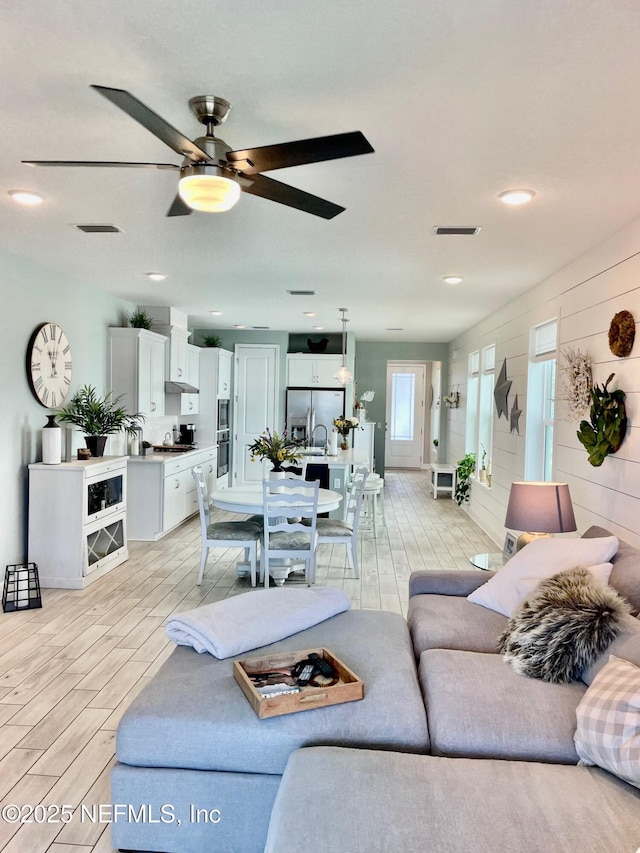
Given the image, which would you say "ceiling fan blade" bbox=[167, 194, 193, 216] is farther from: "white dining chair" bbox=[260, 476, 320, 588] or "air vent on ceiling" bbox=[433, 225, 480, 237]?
"white dining chair" bbox=[260, 476, 320, 588]

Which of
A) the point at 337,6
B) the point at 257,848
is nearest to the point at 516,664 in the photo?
the point at 257,848

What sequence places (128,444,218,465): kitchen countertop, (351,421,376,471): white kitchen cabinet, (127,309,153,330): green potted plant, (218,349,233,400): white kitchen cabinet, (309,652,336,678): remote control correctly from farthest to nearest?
(351,421,376,471): white kitchen cabinet, (218,349,233,400): white kitchen cabinet, (127,309,153,330): green potted plant, (128,444,218,465): kitchen countertop, (309,652,336,678): remote control

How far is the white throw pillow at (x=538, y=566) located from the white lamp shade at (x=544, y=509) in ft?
1.21

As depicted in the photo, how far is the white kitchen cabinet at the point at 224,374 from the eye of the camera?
875cm

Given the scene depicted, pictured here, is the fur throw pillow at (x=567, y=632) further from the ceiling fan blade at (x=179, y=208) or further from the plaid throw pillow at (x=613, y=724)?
the ceiling fan blade at (x=179, y=208)

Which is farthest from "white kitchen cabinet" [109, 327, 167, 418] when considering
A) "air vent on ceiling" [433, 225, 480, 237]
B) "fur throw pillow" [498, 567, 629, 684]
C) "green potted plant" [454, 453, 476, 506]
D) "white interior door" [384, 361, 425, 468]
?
"white interior door" [384, 361, 425, 468]

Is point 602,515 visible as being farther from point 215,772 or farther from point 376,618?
point 215,772

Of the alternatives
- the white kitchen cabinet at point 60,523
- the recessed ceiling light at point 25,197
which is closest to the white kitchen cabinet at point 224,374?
the white kitchen cabinet at point 60,523

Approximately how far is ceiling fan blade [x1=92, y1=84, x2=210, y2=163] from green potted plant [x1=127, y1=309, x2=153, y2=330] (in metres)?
4.85

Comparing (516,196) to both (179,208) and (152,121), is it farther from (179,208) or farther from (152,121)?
(152,121)

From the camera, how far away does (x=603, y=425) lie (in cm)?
358

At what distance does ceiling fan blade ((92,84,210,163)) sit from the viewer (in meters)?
1.60

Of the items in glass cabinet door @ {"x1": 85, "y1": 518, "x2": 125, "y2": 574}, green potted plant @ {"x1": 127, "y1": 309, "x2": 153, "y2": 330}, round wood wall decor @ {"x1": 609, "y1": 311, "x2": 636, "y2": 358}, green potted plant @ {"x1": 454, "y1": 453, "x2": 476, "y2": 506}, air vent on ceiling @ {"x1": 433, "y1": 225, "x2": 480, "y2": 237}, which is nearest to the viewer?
round wood wall decor @ {"x1": 609, "y1": 311, "x2": 636, "y2": 358}

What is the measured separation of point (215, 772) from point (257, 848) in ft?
0.84
